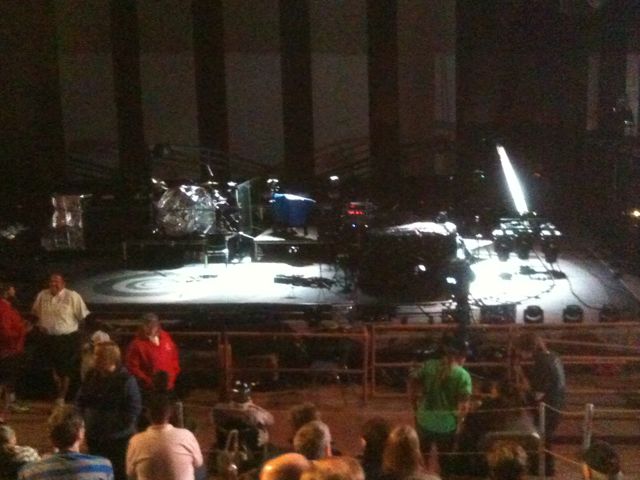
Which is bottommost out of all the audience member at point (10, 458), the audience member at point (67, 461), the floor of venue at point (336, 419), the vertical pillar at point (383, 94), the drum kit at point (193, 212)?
the floor of venue at point (336, 419)

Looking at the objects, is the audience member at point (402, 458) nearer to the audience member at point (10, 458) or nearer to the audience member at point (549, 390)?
the audience member at point (10, 458)

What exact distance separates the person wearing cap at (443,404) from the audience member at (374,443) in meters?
1.75

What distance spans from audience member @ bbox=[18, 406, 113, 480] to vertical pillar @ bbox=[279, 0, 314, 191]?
19.7 m

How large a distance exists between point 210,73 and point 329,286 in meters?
11.6

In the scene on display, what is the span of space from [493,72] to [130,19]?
9.86 meters

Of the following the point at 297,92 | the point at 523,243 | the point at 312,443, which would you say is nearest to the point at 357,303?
the point at 523,243

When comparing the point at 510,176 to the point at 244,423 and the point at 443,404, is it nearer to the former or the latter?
the point at 443,404

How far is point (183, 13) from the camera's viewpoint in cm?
2478

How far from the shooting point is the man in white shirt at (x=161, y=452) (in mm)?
5141

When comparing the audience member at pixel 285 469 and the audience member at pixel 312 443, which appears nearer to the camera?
the audience member at pixel 285 469

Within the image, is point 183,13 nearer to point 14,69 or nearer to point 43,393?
point 14,69

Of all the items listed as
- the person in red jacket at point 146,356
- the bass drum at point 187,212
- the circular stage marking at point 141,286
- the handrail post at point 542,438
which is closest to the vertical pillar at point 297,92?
the bass drum at point 187,212

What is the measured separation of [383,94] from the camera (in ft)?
80.8

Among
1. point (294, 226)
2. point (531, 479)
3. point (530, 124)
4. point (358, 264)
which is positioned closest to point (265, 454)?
point (531, 479)
